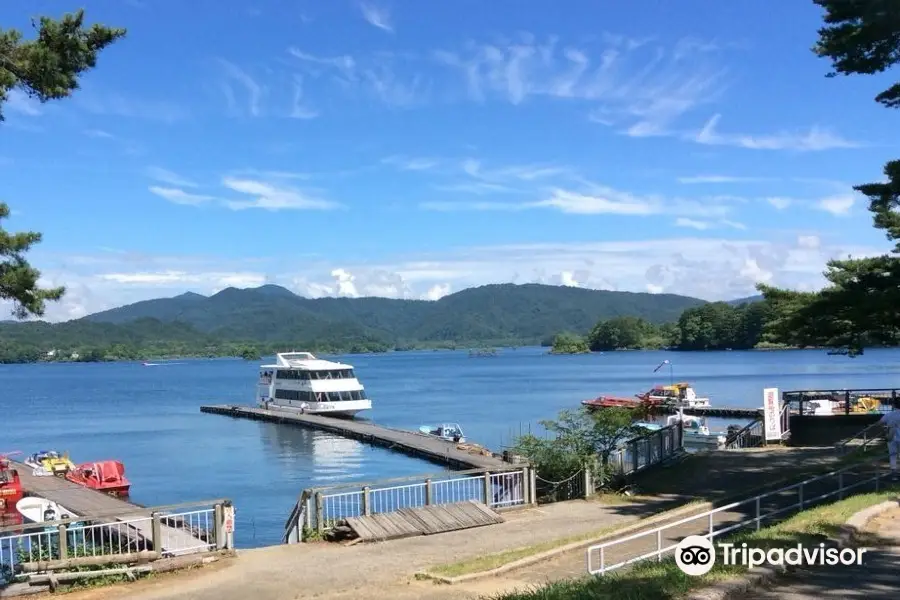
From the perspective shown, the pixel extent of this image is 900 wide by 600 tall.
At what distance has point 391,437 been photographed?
2015 inches

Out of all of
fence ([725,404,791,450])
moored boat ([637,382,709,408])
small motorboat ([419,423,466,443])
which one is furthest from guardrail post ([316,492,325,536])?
moored boat ([637,382,709,408])

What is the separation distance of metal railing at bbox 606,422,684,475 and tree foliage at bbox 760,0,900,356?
193 inches

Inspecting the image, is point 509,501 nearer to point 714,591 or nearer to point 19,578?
point 19,578

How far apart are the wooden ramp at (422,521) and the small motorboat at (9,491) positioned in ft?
72.2

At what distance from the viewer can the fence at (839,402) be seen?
29.7 metres

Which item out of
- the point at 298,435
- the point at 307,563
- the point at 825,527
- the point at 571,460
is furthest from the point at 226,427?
the point at 825,527

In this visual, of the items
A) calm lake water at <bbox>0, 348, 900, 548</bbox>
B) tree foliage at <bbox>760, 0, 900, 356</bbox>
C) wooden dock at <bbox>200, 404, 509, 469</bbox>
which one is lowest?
calm lake water at <bbox>0, 348, 900, 548</bbox>

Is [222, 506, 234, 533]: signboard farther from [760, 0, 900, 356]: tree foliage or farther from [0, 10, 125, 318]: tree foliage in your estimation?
[760, 0, 900, 356]: tree foliage

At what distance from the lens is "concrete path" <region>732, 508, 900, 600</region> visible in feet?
26.6

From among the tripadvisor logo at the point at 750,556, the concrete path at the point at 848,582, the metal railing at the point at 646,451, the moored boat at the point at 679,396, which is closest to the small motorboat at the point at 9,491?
the metal railing at the point at 646,451

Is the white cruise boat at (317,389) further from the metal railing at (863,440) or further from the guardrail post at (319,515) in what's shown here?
the guardrail post at (319,515)

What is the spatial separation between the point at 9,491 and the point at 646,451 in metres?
24.7

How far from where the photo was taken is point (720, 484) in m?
19.8

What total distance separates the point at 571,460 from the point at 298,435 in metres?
41.8
